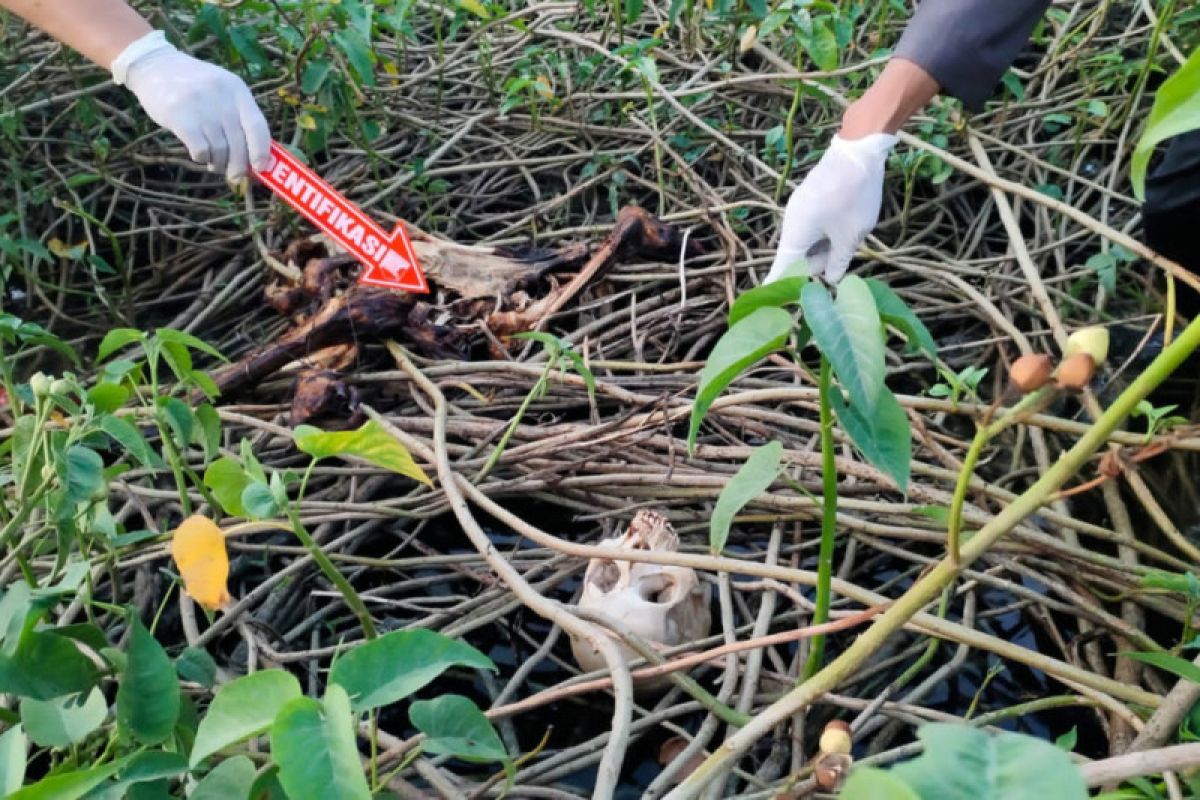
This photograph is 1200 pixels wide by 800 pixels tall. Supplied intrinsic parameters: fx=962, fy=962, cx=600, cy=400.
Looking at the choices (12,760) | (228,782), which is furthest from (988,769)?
(12,760)

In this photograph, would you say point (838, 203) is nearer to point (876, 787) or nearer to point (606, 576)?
point (606, 576)

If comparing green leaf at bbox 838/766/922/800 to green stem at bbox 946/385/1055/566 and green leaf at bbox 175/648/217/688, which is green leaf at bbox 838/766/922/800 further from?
green leaf at bbox 175/648/217/688

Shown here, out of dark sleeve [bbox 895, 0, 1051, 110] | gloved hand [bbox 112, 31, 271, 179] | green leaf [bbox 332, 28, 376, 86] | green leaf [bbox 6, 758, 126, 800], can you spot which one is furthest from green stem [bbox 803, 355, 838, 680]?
green leaf [bbox 332, 28, 376, 86]

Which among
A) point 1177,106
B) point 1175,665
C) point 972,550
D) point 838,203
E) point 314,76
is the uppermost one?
point 314,76

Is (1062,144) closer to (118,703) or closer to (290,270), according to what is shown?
(290,270)

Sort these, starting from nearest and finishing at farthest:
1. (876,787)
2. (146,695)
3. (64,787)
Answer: (876,787), (64,787), (146,695)

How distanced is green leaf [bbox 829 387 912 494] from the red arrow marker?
35.0 inches

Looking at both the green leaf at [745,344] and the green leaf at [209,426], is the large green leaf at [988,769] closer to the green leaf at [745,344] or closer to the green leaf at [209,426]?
the green leaf at [745,344]

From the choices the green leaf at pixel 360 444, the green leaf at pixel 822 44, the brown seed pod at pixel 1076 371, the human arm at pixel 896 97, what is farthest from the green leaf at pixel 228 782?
the green leaf at pixel 822 44

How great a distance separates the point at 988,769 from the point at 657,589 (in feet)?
2.36

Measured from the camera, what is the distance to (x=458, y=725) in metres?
0.69

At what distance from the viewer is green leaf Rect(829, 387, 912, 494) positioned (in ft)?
2.05

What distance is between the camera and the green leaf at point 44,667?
697 millimetres

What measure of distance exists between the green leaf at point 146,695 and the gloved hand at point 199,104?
2.85 feet
